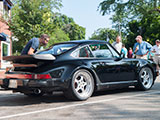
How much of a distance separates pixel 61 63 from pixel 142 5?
80.6 ft

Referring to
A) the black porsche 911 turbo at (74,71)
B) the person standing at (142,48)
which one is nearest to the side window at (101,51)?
the black porsche 911 turbo at (74,71)

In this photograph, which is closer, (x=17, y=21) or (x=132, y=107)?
(x=132, y=107)

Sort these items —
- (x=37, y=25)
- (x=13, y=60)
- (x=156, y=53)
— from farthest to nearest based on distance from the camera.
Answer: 1. (x=37, y=25)
2. (x=156, y=53)
3. (x=13, y=60)

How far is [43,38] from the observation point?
688 centimetres

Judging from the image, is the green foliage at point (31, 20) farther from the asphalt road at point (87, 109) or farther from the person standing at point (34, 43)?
the asphalt road at point (87, 109)

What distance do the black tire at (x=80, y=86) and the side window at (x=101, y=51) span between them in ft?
2.18

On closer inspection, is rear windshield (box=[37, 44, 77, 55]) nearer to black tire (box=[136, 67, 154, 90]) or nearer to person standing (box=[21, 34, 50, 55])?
person standing (box=[21, 34, 50, 55])

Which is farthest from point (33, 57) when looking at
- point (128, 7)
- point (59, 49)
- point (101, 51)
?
point (128, 7)

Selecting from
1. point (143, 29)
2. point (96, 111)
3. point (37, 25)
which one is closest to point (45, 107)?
point (96, 111)

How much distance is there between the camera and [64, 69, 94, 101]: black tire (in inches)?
220

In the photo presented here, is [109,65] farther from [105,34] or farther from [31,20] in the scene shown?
[105,34]

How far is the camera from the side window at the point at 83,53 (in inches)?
236

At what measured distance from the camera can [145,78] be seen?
24.2ft

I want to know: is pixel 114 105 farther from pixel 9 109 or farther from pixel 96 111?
pixel 9 109
